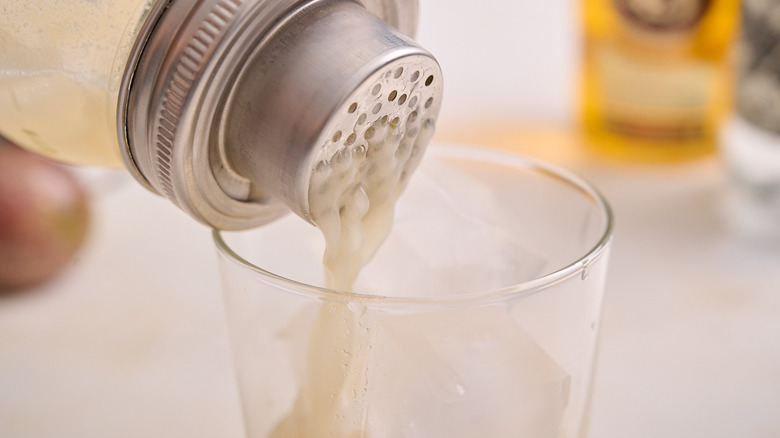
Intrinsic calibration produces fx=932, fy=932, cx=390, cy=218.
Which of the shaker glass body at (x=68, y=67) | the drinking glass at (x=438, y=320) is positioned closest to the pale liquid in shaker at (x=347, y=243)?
the drinking glass at (x=438, y=320)

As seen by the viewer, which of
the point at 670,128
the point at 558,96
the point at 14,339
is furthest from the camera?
the point at 558,96

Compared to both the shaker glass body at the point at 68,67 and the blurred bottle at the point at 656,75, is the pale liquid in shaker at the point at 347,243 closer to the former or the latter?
the shaker glass body at the point at 68,67

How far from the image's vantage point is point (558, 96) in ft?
3.33

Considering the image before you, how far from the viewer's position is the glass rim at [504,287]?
13.4 inches

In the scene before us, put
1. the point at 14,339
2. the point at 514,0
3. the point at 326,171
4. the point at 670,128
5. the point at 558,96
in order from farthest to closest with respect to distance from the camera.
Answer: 1. the point at 514,0
2. the point at 558,96
3. the point at 670,128
4. the point at 14,339
5. the point at 326,171

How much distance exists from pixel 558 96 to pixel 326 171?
682 millimetres

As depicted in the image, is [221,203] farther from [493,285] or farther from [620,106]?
[620,106]

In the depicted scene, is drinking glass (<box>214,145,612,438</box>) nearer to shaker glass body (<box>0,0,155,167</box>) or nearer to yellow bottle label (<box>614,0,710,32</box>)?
shaker glass body (<box>0,0,155,167</box>)

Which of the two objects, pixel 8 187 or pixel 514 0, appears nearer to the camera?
pixel 8 187

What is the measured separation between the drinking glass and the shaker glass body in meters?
0.09

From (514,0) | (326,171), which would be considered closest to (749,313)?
(326,171)

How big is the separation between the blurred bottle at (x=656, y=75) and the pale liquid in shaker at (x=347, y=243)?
461 mm

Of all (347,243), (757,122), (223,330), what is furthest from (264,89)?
(757,122)

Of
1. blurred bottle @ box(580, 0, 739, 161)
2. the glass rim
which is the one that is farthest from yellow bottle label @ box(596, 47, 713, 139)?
the glass rim
